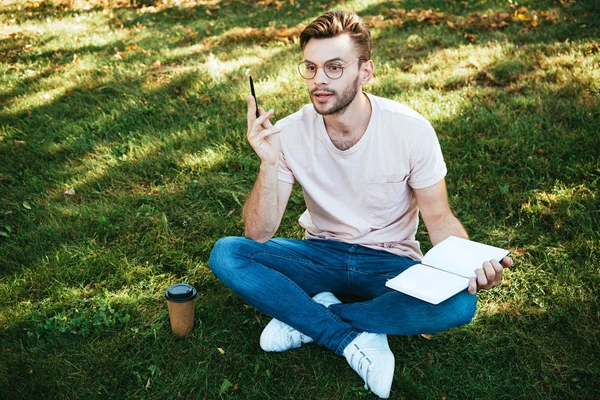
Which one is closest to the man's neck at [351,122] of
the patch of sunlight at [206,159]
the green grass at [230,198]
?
the green grass at [230,198]

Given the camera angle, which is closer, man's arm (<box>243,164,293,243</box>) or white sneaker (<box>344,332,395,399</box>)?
white sneaker (<box>344,332,395,399</box>)

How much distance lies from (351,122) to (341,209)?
0.52 metres

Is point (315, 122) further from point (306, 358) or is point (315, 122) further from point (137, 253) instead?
point (137, 253)

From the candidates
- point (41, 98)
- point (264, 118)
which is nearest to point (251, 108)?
point (264, 118)

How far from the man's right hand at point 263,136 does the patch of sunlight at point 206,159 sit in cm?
174

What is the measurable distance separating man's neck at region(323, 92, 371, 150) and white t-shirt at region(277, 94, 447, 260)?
0.06 metres

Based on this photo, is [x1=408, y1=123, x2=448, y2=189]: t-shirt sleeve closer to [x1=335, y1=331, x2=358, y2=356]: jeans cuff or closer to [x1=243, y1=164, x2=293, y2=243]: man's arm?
[x1=243, y1=164, x2=293, y2=243]: man's arm

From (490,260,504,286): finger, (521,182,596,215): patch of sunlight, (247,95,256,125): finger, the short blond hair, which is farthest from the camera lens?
(521,182,596,215): patch of sunlight

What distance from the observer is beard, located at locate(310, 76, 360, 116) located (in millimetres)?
2979

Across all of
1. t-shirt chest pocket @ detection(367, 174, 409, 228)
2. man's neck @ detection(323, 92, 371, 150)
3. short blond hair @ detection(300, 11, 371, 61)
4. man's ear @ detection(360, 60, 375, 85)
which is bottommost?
t-shirt chest pocket @ detection(367, 174, 409, 228)

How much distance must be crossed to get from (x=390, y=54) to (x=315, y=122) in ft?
11.9

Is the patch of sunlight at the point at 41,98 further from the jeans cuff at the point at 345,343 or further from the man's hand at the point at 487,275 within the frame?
the man's hand at the point at 487,275

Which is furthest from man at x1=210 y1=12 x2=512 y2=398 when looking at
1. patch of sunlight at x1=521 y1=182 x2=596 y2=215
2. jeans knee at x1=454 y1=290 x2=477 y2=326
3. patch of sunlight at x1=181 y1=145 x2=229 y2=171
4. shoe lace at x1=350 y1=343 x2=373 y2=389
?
patch of sunlight at x1=181 y1=145 x2=229 y2=171

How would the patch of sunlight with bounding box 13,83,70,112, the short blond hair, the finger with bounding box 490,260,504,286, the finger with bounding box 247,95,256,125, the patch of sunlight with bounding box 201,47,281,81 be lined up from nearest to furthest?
the finger with bounding box 490,260,504,286 → the finger with bounding box 247,95,256,125 → the short blond hair → the patch of sunlight with bounding box 13,83,70,112 → the patch of sunlight with bounding box 201,47,281,81
